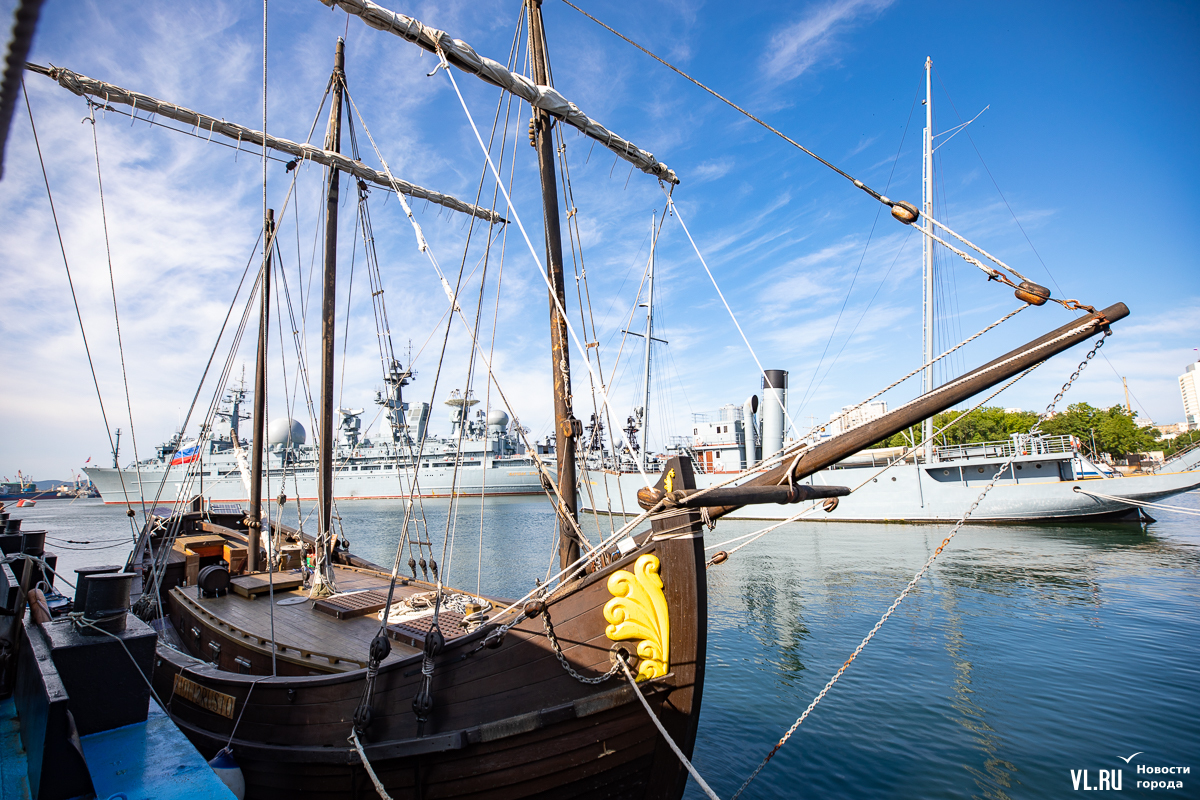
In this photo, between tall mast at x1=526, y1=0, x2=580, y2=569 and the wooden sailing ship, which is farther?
tall mast at x1=526, y1=0, x2=580, y2=569

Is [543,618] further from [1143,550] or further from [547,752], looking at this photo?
[1143,550]

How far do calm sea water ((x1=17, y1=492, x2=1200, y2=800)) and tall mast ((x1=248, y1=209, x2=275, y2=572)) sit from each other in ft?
11.6

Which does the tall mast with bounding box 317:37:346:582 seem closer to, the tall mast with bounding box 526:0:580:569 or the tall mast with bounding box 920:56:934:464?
the tall mast with bounding box 526:0:580:569

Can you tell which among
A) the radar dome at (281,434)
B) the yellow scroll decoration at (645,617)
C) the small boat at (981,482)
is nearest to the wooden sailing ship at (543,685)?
the yellow scroll decoration at (645,617)

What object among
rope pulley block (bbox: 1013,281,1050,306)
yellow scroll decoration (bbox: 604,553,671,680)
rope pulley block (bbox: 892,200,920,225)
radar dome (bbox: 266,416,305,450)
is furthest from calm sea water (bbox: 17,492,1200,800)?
radar dome (bbox: 266,416,305,450)

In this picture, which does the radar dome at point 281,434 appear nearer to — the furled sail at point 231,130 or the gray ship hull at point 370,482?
the gray ship hull at point 370,482

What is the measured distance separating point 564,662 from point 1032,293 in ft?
13.2

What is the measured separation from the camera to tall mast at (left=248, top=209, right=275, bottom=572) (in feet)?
30.2

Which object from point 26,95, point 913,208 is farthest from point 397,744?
point 26,95

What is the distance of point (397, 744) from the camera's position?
157 inches

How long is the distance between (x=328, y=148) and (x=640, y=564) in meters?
10.3

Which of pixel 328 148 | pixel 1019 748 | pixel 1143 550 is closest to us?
pixel 1019 748

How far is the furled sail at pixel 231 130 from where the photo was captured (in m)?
8.25

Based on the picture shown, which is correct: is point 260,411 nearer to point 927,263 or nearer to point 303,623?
point 303,623
